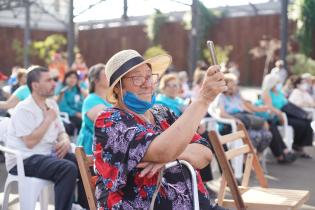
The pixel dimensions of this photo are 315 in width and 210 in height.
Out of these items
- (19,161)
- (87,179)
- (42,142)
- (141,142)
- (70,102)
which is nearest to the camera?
(141,142)

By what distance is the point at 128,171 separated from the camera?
2.49 metres

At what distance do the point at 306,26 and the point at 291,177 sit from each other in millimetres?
17315

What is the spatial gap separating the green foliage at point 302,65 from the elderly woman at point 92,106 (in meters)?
17.1

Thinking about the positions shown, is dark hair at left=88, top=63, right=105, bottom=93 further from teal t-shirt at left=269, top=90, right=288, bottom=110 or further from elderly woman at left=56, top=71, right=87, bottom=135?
teal t-shirt at left=269, top=90, right=288, bottom=110

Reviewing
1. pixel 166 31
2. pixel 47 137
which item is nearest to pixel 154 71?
pixel 47 137

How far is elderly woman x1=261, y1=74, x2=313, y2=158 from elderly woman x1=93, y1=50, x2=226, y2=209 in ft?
19.2

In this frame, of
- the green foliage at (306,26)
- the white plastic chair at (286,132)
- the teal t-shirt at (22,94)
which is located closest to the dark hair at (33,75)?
the teal t-shirt at (22,94)

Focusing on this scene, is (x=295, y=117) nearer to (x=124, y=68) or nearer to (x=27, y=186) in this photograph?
(x=27, y=186)

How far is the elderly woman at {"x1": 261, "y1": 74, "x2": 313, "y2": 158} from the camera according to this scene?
28.1 feet

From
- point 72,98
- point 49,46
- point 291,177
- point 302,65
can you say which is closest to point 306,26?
point 302,65

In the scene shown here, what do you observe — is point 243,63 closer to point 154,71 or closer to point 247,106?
point 247,106

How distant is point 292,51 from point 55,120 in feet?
69.0

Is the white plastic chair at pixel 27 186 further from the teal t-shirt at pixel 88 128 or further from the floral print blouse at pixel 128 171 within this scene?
the floral print blouse at pixel 128 171

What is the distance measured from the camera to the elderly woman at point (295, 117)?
856cm
